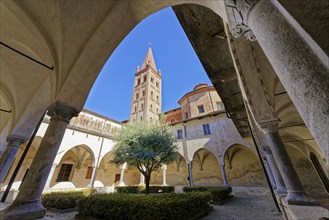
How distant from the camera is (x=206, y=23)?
401 centimetres

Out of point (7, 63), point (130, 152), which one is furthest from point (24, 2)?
point (130, 152)

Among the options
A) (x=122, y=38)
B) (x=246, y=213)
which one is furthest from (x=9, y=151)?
(x=246, y=213)

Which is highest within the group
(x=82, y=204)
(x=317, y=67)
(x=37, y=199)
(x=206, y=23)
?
(x=206, y=23)

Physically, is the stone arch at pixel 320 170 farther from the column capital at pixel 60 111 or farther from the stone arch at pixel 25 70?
the stone arch at pixel 25 70

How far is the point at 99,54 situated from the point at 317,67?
4534mm

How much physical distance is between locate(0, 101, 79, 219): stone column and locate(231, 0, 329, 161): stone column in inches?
178

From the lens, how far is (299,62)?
948 millimetres

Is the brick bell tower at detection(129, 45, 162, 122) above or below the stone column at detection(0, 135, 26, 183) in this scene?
above

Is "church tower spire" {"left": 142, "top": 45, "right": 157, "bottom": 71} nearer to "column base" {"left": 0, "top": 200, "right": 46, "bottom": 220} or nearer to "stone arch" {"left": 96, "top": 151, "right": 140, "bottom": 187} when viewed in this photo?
"stone arch" {"left": 96, "top": 151, "right": 140, "bottom": 187}

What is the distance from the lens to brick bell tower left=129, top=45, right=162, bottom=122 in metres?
27.7

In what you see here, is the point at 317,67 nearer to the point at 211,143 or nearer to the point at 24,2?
the point at 24,2

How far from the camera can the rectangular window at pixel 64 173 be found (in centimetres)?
1544

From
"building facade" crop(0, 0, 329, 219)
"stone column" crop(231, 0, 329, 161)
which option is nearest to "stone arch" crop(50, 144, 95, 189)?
"building facade" crop(0, 0, 329, 219)

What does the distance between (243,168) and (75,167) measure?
1950 cm
